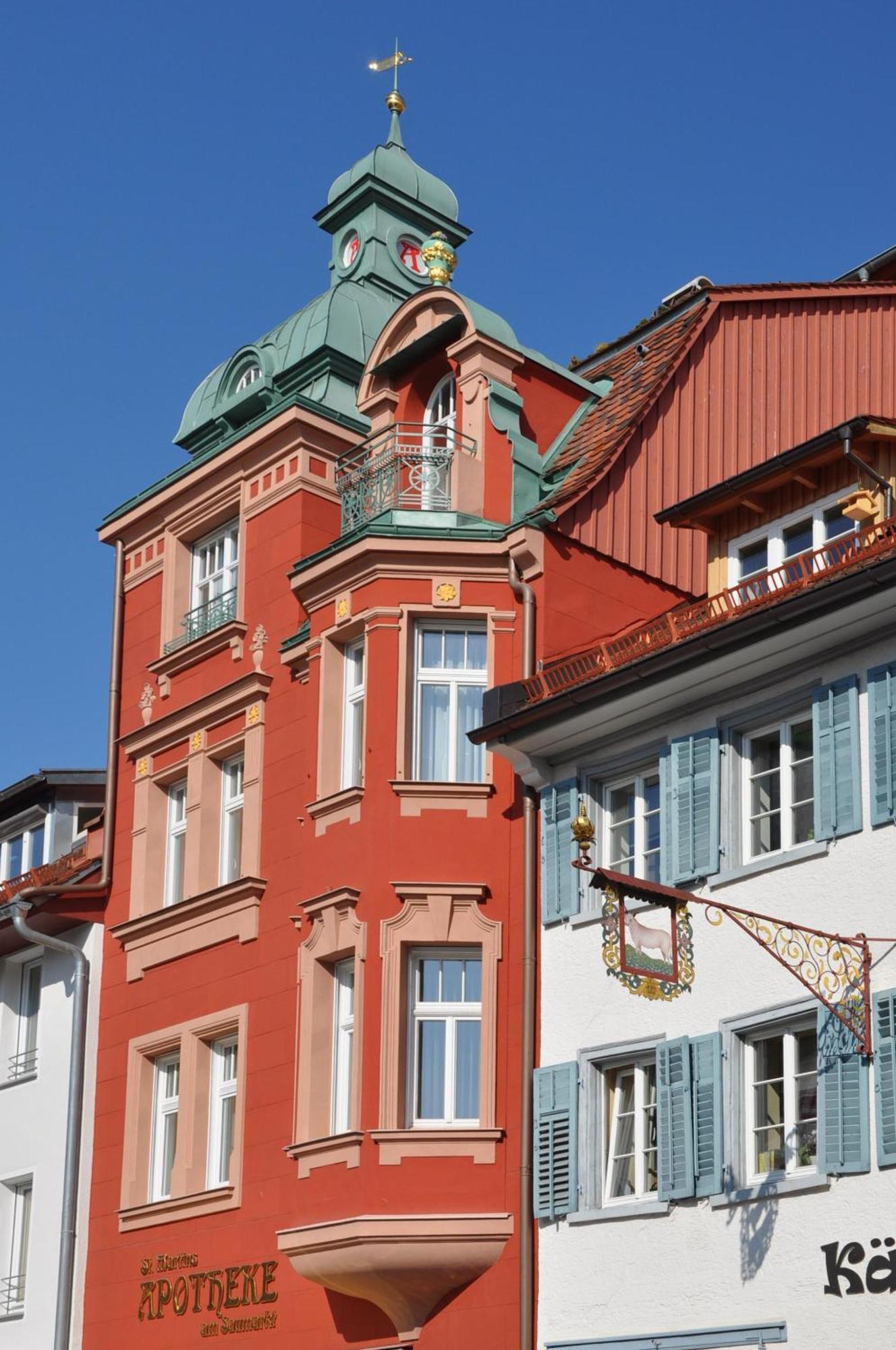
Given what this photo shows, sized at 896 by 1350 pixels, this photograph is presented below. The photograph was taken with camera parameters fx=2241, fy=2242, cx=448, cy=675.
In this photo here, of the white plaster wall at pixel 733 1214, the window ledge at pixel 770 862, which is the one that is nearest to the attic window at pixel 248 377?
the white plaster wall at pixel 733 1214

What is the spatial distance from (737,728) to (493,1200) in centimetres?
511

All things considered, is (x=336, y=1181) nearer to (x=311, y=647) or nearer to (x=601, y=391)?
(x=311, y=647)

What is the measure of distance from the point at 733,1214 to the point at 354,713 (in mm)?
7653

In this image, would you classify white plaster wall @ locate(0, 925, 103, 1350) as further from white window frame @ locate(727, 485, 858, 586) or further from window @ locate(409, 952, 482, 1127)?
white window frame @ locate(727, 485, 858, 586)

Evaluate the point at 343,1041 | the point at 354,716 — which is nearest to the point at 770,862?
the point at 343,1041

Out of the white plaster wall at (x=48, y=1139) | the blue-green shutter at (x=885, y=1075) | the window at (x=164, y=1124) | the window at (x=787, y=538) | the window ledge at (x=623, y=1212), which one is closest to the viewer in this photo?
the blue-green shutter at (x=885, y=1075)

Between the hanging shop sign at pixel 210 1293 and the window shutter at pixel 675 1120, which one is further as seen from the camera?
the hanging shop sign at pixel 210 1293

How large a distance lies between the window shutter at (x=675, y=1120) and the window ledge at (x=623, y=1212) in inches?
4.7

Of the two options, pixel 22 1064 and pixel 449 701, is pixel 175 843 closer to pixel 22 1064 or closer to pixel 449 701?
pixel 22 1064

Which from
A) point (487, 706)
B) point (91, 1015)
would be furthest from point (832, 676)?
point (91, 1015)

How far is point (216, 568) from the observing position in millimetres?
28703

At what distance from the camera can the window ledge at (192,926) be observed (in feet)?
84.0

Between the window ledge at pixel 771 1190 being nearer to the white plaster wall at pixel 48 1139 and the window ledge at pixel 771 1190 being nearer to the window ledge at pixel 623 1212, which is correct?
the window ledge at pixel 623 1212

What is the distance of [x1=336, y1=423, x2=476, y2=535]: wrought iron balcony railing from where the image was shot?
2505cm
